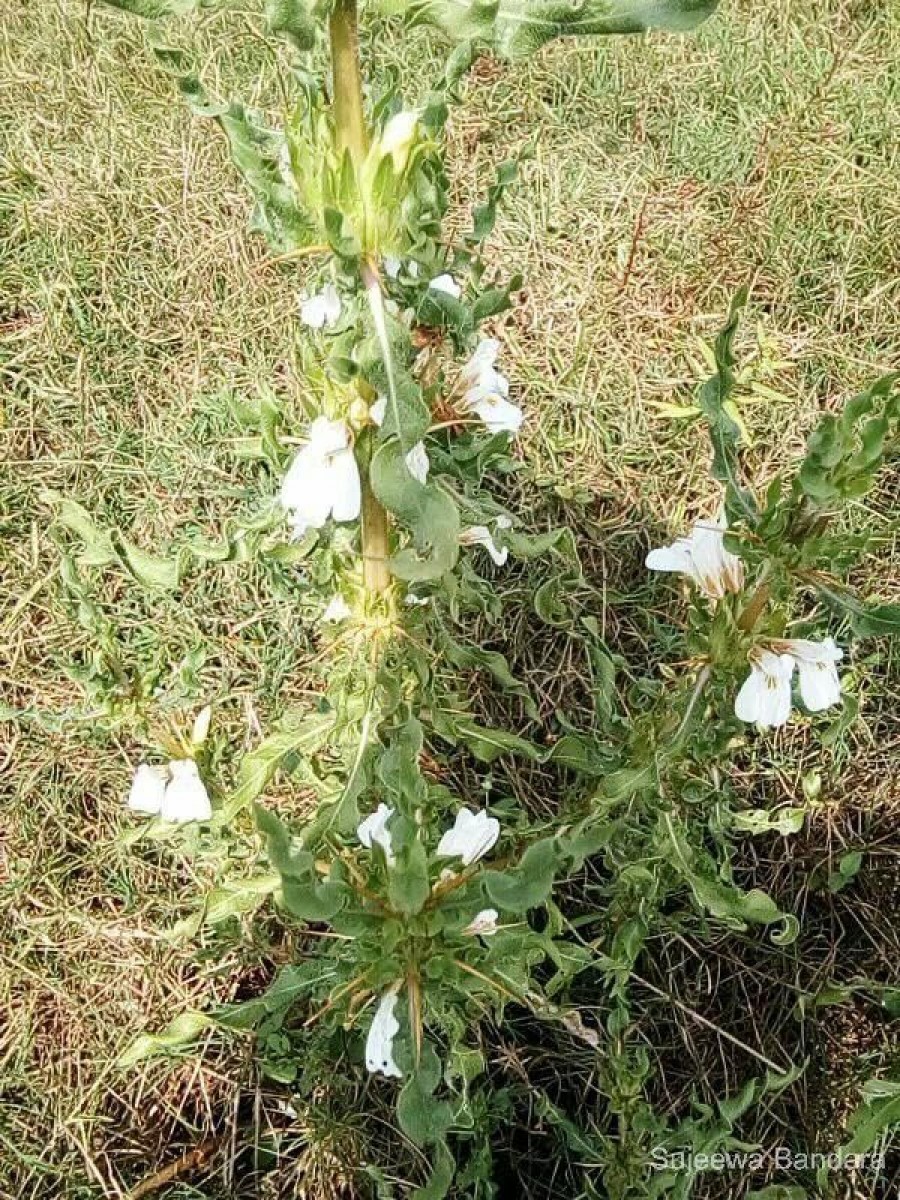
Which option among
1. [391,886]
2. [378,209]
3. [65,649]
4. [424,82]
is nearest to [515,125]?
[424,82]

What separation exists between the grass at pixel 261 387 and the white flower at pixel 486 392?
55 centimetres

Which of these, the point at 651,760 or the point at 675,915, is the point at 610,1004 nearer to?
the point at 675,915

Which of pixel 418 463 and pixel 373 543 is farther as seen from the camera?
pixel 373 543

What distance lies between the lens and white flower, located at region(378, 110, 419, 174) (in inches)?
43.4

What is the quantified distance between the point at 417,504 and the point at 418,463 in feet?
0.30

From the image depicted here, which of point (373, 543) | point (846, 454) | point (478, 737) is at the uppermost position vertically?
point (846, 454)

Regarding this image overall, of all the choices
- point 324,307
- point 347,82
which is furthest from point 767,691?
point 347,82

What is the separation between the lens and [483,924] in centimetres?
132

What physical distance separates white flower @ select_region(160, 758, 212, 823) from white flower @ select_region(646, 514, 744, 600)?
68 cm

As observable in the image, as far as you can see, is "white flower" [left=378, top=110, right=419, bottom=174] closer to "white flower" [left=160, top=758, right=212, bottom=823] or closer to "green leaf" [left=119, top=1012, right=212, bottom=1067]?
"white flower" [left=160, top=758, right=212, bottom=823]

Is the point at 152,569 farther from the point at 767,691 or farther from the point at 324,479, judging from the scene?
the point at 767,691

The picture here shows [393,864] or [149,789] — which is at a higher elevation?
[393,864]

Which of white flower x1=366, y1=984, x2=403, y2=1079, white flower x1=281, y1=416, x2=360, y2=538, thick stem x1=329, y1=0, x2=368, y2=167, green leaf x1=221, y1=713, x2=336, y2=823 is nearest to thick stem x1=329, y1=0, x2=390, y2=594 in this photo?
thick stem x1=329, y1=0, x2=368, y2=167

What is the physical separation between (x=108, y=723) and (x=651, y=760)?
70 centimetres
